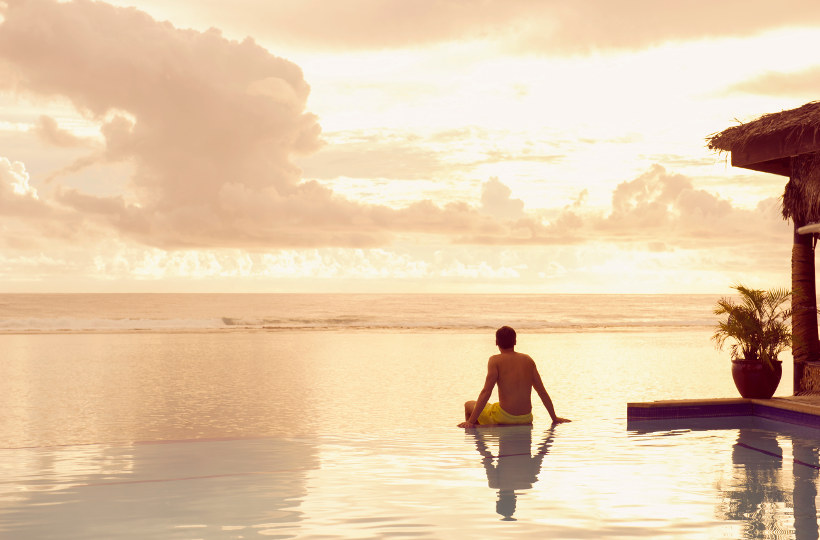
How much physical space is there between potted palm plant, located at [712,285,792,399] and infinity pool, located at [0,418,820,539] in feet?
5.49

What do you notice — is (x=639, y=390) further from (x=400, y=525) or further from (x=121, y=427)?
(x=400, y=525)

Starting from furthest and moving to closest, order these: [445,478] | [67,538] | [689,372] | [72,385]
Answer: [689,372], [72,385], [445,478], [67,538]

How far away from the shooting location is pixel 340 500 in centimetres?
643

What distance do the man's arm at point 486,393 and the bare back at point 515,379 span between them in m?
0.05

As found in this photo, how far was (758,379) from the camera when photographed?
1170cm

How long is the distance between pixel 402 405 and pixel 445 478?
701cm

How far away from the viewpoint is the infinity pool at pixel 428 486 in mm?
5621

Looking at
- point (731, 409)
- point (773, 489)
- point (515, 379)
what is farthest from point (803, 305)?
point (773, 489)

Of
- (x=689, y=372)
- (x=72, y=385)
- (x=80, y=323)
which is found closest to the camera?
(x=72, y=385)

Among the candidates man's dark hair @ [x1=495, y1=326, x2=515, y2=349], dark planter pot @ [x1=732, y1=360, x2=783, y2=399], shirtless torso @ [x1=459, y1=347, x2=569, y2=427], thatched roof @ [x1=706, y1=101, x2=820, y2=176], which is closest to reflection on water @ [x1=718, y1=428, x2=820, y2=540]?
dark planter pot @ [x1=732, y1=360, x2=783, y2=399]

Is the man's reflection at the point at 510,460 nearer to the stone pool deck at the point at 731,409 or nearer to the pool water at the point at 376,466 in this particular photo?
the pool water at the point at 376,466

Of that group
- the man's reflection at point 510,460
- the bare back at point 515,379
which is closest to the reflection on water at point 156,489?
the man's reflection at point 510,460

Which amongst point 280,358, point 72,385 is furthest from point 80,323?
point 72,385

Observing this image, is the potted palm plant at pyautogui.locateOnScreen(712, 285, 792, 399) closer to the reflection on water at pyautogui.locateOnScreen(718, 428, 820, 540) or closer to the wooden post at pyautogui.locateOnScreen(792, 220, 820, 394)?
the wooden post at pyautogui.locateOnScreen(792, 220, 820, 394)
